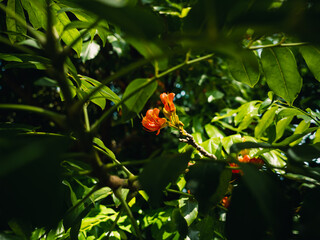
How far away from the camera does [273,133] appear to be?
1001 millimetres

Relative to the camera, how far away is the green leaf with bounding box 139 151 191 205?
1.20 ft

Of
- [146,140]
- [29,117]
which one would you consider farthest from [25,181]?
[29,117]

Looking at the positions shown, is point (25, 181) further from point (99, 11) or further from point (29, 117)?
point (29, 117)

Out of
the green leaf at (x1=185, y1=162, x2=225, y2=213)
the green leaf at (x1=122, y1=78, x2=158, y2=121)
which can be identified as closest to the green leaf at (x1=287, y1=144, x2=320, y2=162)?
the green leaf at (x1=185, y1=162, x2=225, y2=213)

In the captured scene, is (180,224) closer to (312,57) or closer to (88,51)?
(312,57)

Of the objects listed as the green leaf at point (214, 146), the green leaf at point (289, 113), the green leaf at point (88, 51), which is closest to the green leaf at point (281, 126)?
the green leaf at point (289, 113)

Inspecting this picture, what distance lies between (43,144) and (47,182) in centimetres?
5

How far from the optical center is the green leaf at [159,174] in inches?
14.4

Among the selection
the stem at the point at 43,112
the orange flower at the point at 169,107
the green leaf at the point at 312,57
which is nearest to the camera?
the stem at the point at 43,112

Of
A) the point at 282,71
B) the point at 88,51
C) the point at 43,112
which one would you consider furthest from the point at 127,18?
the point at 88,51

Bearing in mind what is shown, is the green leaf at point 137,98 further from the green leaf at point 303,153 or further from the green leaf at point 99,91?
the green leaf at point 303,153

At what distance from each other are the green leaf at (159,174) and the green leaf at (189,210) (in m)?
0.44

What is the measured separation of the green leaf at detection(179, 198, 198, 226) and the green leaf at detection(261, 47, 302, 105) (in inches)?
17.3

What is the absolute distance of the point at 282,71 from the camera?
2.21ft
